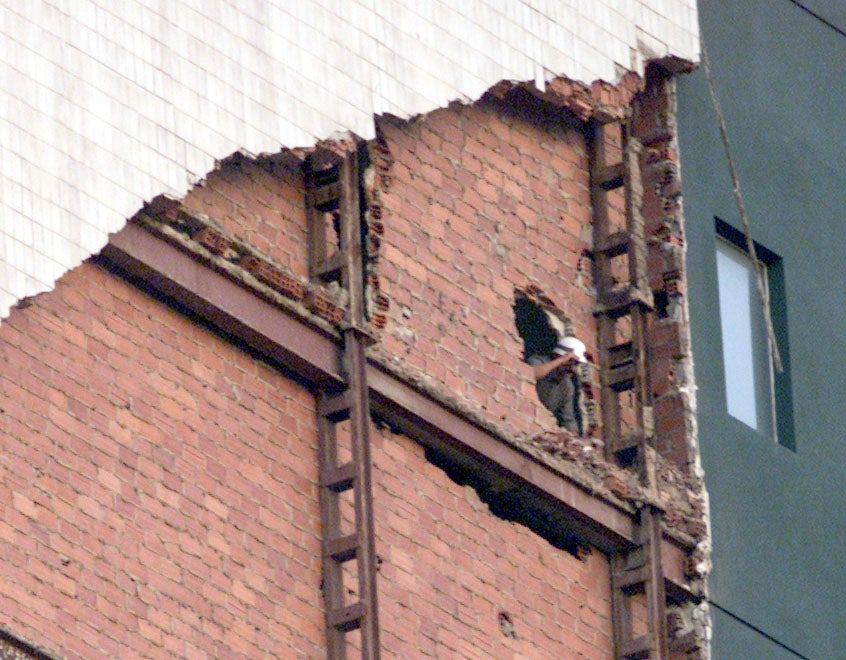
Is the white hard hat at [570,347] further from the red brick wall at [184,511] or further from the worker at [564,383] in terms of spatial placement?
the red brick wall at [184,511]

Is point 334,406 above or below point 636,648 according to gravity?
above

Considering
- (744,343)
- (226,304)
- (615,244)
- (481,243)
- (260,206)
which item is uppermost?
(744,343)

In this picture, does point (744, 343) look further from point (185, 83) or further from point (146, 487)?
point (146, 487)

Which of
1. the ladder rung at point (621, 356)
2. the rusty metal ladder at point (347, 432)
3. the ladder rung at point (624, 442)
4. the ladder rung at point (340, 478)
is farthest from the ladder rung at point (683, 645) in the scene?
the ladder rung at point (340, 478)

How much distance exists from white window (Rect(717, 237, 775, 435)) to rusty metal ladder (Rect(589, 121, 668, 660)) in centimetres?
112

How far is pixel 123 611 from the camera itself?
15.5m

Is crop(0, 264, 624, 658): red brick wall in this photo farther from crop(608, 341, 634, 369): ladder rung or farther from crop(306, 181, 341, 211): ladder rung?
crop(608, 341, 634, 369): ladder rung

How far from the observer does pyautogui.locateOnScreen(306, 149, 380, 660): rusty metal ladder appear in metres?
16.6

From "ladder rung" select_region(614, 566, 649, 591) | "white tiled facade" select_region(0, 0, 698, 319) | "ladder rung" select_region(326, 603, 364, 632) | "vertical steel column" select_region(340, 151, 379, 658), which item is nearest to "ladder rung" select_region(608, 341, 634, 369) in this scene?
"ladder rung" select_region(614, 566, 649, 591)

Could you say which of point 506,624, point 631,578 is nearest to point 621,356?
point 631,578

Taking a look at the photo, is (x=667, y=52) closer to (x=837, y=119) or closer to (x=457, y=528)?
(x=837, y=119)

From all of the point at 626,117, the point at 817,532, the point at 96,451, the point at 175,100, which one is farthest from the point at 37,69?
the point at 817,532

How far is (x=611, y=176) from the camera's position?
65.4 ft

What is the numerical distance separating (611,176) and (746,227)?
122cm
